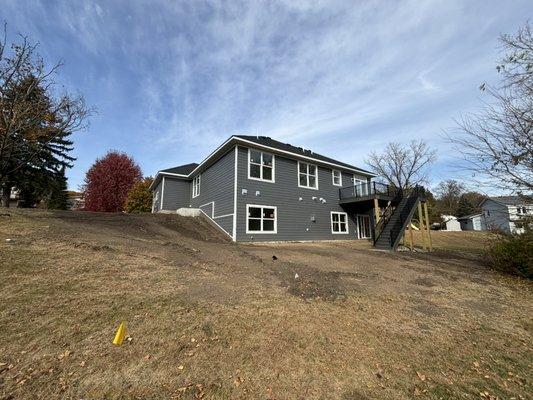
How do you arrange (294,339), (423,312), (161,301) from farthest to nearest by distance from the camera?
(423,312) → (161,301) → (294,339)

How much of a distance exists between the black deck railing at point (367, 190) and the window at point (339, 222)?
1.42 m

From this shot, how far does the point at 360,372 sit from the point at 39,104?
1401 centimetres

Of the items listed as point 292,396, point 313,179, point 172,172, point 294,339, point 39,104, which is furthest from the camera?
point 172,172

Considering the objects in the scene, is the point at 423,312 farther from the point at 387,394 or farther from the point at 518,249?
the point at 518,249

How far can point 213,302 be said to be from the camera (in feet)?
16.9

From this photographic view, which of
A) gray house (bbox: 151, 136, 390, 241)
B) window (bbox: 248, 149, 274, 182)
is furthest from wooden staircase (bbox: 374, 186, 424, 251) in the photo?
window (bbox: 248, 149, 274, 182)

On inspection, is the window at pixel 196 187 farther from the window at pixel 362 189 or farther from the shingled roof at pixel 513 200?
the shingled roof at pixel 513 200

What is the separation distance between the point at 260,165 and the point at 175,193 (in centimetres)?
970

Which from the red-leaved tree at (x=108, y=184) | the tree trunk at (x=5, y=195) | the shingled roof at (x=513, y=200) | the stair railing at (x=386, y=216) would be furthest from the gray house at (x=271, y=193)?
the red-leaved tree at (x=108, y=184)

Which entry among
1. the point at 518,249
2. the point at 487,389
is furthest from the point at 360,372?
the point at 518,249

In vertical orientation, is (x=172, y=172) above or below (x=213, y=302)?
above

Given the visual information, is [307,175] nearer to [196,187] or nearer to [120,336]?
[196,187]

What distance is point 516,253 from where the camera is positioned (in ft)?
32.0

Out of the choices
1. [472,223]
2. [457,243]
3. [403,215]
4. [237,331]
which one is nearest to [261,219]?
[403,215]
